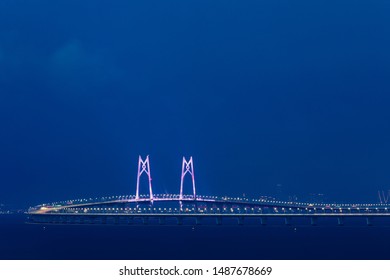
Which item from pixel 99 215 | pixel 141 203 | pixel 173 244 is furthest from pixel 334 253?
pixel 141 203

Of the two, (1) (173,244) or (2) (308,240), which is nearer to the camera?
(1) (173,244)

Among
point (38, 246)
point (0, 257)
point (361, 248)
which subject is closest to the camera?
point (0, 257)
